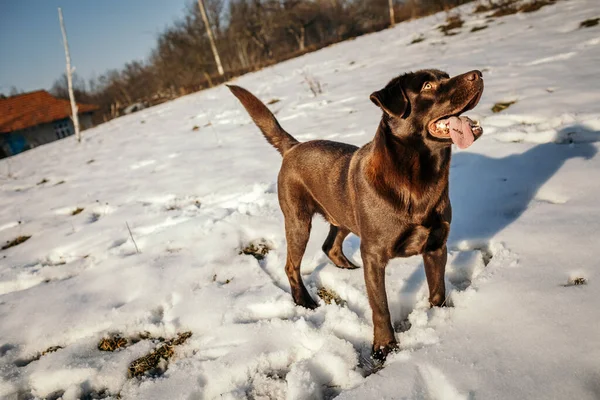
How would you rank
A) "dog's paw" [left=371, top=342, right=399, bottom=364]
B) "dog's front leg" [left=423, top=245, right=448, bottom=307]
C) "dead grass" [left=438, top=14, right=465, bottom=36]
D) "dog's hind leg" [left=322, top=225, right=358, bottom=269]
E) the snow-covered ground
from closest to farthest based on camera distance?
the snow-covered ground → "dog's paw" [left=371, top=342, right=399, bottom=364] → "dog's front leg" [left=423, top=245, right=448, bottom=307] → "dog's hind leg" [left=322, top=225, right=358, bottom=269] → "dead grass" [left=438, top=14, right=465, bottom=36]

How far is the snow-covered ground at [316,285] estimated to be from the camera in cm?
182

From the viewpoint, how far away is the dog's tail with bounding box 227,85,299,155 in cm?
300

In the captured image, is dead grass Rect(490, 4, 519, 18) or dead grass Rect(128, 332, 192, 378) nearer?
dead grass Rect(128, 332, 192, 378)

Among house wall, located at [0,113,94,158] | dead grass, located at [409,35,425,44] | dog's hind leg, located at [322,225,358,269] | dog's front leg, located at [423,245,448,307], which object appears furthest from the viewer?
house wall, located at [0,113,94,158]

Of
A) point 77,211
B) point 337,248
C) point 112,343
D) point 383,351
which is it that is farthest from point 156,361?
point 77,211

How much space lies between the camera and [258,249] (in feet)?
11.4

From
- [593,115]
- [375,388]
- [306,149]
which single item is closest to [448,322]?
[375,388]

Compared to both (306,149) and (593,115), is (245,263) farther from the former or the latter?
(593,115)

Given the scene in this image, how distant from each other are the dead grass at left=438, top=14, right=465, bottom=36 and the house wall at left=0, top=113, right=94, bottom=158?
113 ft

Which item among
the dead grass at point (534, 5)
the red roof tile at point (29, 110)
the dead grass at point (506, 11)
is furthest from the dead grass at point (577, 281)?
the red roof tile at point (29, 110)

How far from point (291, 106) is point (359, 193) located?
281 inches

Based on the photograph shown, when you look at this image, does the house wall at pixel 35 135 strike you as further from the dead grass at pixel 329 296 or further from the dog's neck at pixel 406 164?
the dog's neck at pixel 406 164

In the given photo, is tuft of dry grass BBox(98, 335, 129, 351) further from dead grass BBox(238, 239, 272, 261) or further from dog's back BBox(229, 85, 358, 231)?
dog's back BBox(229, 85, 358, 231)

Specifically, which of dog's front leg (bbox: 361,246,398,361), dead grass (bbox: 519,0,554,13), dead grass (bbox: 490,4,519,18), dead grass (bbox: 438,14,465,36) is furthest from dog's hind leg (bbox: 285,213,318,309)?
dead grass (bbox: 490,4,519,18)
